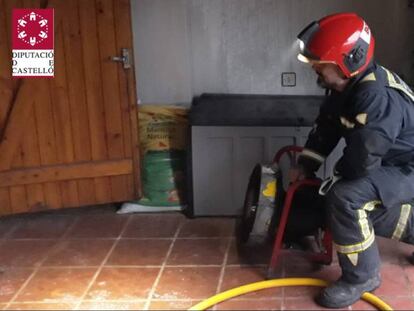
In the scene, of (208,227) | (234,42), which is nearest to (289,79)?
(234,42)

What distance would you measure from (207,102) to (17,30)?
1214mm

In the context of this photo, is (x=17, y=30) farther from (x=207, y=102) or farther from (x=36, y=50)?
(x=207, y=102)

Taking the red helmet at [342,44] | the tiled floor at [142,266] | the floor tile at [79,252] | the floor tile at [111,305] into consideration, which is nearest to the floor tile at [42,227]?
the tiled floor at [142,266]

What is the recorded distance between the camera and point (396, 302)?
2.84 m

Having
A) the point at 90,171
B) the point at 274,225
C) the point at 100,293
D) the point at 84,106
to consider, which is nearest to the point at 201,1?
the point at 84,106

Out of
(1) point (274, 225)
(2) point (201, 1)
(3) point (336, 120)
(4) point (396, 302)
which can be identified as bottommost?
(4) point (396, 302)

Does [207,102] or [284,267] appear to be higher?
[207,102]

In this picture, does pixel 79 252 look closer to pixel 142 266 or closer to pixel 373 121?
pixel 142 266

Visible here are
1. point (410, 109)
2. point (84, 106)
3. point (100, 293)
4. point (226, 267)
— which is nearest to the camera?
point (410, 109)

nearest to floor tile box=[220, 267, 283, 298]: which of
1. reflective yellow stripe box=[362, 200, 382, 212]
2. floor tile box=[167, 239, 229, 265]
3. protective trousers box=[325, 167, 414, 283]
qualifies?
floor tile box=[167, 239, 229, 265]

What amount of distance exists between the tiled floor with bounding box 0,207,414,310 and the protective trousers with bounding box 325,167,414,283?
186 mm

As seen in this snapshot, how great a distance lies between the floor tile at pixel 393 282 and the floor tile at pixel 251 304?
0.48 meters

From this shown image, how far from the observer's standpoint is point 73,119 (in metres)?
3.85

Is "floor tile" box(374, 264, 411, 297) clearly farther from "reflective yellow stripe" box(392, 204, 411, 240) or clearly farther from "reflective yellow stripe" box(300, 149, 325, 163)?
"reflective yellow stripe" box(300, 149, 325, 163)
